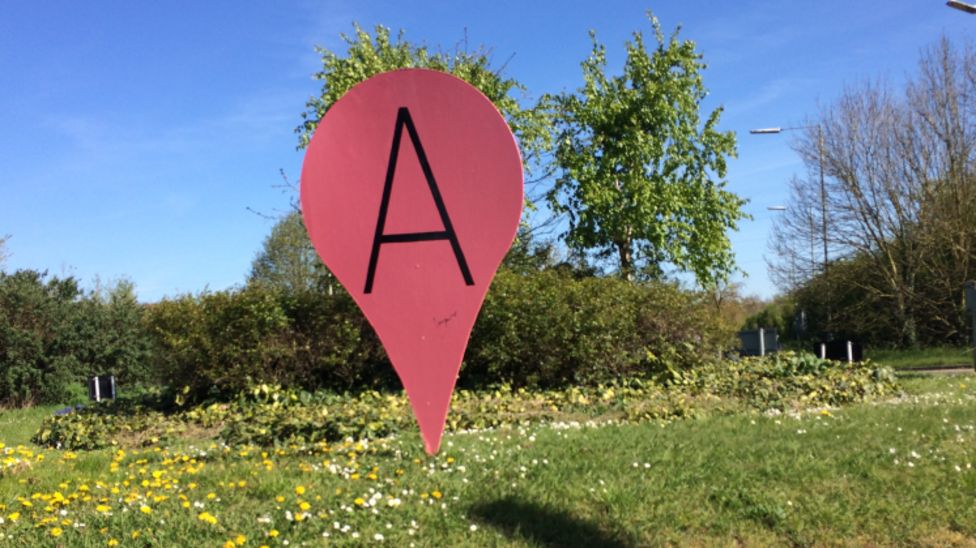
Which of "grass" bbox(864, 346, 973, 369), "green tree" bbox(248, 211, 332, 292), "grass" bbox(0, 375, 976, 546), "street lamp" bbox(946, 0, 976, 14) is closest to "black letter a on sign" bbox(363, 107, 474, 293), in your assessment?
"grass" bbox(0, 375, 976, 546)

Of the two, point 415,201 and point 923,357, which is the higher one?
point 415,201

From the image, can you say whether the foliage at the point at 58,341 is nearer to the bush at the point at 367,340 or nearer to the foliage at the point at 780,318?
the bush at the point at 367,340

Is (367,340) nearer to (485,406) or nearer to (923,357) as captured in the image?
(485,406)

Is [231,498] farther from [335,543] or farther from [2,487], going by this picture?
[2,487]

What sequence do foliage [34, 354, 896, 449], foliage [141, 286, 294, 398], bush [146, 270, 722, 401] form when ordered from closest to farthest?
foliage [34, 354, 896, 449] < foliage [141, 286, 294, 398] < bush [146, 270, 722, 401]

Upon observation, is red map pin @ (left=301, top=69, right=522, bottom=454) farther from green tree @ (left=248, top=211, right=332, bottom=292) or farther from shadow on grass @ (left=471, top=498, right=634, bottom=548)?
green tree @ (left=248, top=211, right=332, bottom=292)

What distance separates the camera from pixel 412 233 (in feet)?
10.1

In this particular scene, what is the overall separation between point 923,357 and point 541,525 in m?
23.8

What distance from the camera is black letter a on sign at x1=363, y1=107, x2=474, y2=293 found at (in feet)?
9.95

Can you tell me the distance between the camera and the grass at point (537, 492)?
409 cm

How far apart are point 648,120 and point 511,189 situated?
17.0m

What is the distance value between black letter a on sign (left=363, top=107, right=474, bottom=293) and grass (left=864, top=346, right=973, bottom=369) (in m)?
21.5

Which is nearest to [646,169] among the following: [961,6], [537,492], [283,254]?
[961,6]

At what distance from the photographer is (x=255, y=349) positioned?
9.76 metres
